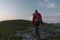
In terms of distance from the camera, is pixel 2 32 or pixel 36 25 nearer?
pixel 36 25

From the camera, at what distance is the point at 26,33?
30.8m

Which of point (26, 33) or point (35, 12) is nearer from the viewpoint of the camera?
point (35, 12)

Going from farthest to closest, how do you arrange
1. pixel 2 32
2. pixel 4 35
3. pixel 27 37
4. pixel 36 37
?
pixel 2 32
pixel 4 35
pixel 27 37
pixel 36 37

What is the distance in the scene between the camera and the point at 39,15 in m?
23.3

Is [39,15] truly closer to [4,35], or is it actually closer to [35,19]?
[35,19]

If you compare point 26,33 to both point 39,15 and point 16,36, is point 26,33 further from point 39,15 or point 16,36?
point 39,15

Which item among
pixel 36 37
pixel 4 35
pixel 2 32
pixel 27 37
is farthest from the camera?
pixel 2 32

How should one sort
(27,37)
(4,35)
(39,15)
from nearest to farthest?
(39,15) < (27,37) < (4,35)

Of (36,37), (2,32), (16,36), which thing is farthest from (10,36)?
(36,37)

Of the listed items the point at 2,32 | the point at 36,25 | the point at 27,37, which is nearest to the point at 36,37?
the point at 36,25

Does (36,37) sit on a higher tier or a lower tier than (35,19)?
lower

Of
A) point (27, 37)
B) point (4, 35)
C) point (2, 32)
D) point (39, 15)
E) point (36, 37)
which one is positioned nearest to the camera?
point (39, 15)

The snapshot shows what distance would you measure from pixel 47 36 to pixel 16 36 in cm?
368

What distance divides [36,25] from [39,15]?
1.27 meters
